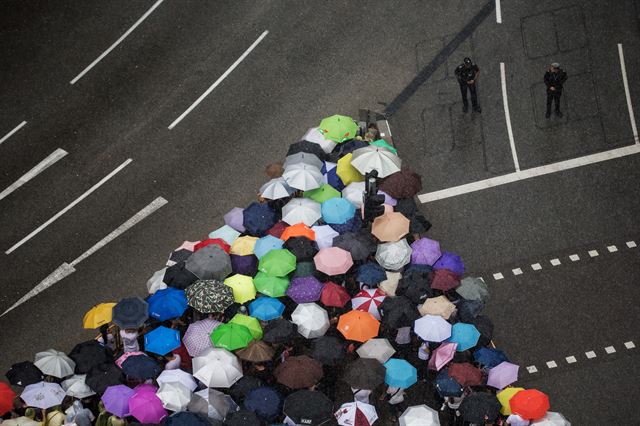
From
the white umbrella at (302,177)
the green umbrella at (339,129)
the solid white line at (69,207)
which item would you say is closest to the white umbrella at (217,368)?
the white umbrella at (302,177)

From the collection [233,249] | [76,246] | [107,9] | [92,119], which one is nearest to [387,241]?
[233,249]

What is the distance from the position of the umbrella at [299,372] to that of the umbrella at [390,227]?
13.1 feet

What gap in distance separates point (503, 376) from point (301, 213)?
21.4 feet

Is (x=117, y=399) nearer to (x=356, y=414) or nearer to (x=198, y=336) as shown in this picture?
(x=198, y=336)

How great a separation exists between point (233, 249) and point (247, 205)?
12.9ft

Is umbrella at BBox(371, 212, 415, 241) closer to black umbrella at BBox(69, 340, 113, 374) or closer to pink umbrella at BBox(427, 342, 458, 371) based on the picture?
pink umbrella at BBox(427, 342, 458, 371)

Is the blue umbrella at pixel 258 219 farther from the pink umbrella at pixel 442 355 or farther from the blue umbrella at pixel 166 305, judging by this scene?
the pink umbrella at pixel 442 355

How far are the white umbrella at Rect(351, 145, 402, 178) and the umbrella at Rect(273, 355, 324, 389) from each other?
5690 millimetres

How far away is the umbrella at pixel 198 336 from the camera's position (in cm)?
2775

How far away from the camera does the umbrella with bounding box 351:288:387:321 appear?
28266 millimetres

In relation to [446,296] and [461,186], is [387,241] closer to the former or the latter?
[446,296]

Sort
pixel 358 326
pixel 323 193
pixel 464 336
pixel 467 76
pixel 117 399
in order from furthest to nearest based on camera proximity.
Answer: pixel 467 76, pixel 323 193, pixel 358 326, pixel 464 336, pixel 117 399

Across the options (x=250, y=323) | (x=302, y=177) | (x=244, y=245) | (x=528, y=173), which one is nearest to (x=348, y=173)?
(x=302, y=177)

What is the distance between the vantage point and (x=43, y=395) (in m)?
26.7
